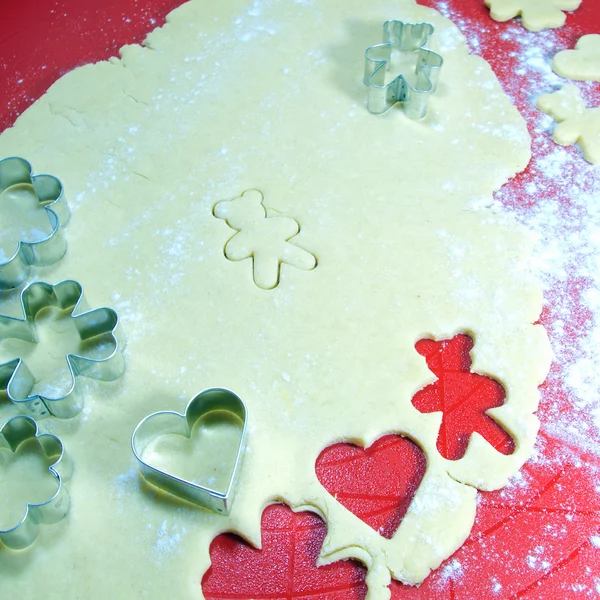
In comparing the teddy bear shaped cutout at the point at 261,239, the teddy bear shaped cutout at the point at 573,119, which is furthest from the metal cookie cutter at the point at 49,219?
the teddy bear shaped cutout at the point at 573,119

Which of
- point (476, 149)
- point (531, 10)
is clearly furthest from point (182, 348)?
point (531, 10)

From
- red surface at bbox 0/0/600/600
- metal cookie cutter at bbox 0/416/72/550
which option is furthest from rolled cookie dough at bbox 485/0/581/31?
metal cookie cutter at bbox 0/416/72/550

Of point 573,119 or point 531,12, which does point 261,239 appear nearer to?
point 573,119

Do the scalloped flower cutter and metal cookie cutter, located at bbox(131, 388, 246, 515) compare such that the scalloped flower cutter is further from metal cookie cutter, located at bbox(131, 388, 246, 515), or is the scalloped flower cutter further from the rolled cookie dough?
the rolled cookie dough

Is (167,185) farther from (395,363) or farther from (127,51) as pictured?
(395,363)

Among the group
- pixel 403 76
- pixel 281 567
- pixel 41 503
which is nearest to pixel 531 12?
pixel 403 76
